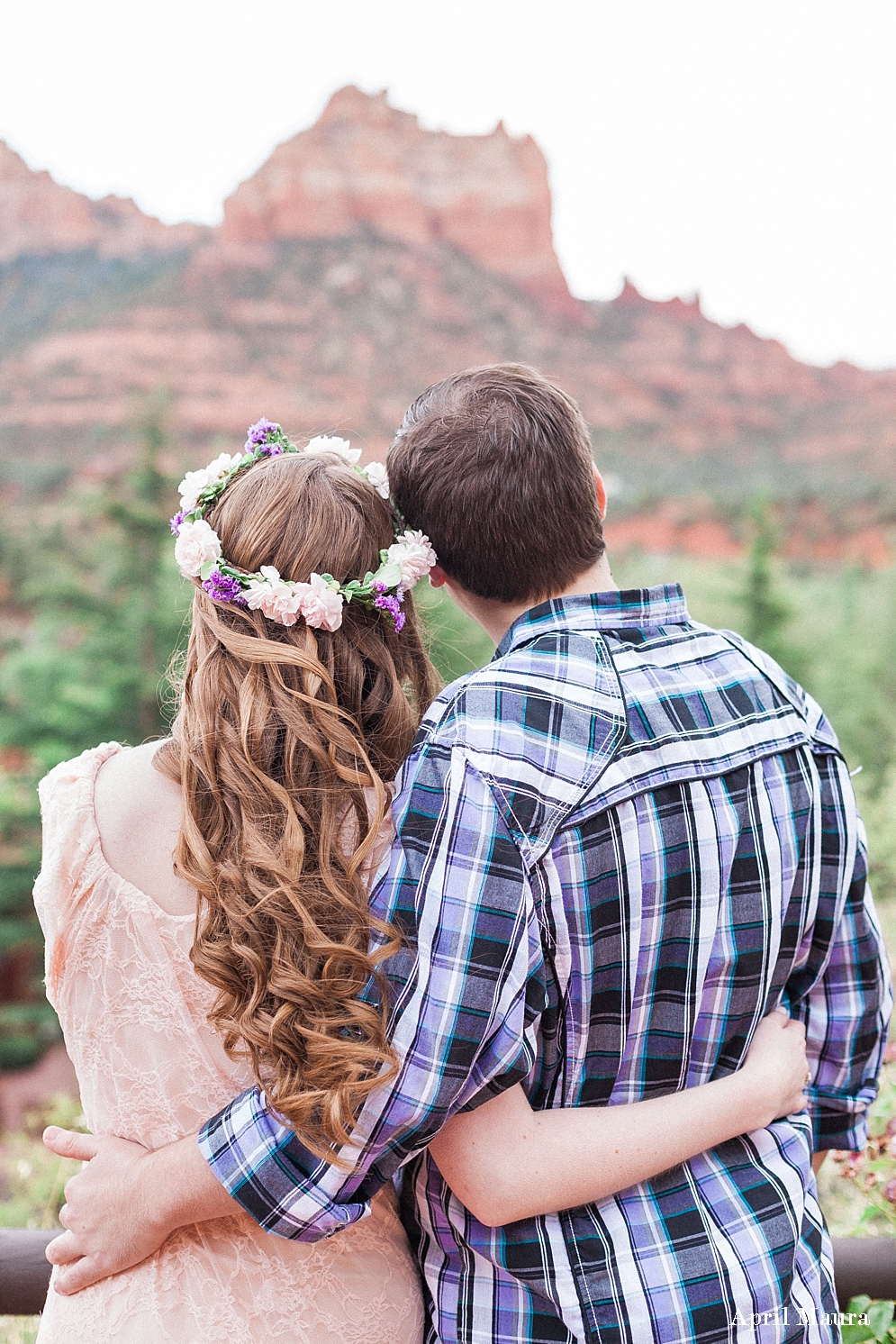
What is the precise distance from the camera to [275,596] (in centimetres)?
112

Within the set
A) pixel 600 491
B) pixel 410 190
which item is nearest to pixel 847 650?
pixel 600 491

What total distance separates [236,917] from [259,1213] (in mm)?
313

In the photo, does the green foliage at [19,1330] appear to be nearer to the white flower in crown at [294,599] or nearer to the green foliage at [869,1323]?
the green foliage at [869,1323]

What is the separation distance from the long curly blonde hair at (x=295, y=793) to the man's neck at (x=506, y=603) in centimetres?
11

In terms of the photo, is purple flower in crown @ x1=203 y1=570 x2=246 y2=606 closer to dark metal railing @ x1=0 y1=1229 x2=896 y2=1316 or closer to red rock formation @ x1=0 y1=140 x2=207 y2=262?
dark metal railing @ x1=0 y1=1229 x2=896 y2=1316

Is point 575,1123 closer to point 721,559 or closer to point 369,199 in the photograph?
point 721,559

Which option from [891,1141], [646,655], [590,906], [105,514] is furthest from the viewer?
[105,514]

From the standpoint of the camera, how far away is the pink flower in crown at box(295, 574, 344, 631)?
112 centimetres

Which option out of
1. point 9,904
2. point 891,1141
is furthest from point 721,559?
point 891,1141

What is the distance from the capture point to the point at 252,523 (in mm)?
1186

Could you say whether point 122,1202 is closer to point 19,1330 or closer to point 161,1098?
point 161,1098

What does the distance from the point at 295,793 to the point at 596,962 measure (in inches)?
14.8

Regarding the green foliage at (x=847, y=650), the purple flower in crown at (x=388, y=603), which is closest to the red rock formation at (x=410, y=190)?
the green foliage at (x=847, y=650)

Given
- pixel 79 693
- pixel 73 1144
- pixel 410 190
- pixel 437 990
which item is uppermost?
pixel 410 190
